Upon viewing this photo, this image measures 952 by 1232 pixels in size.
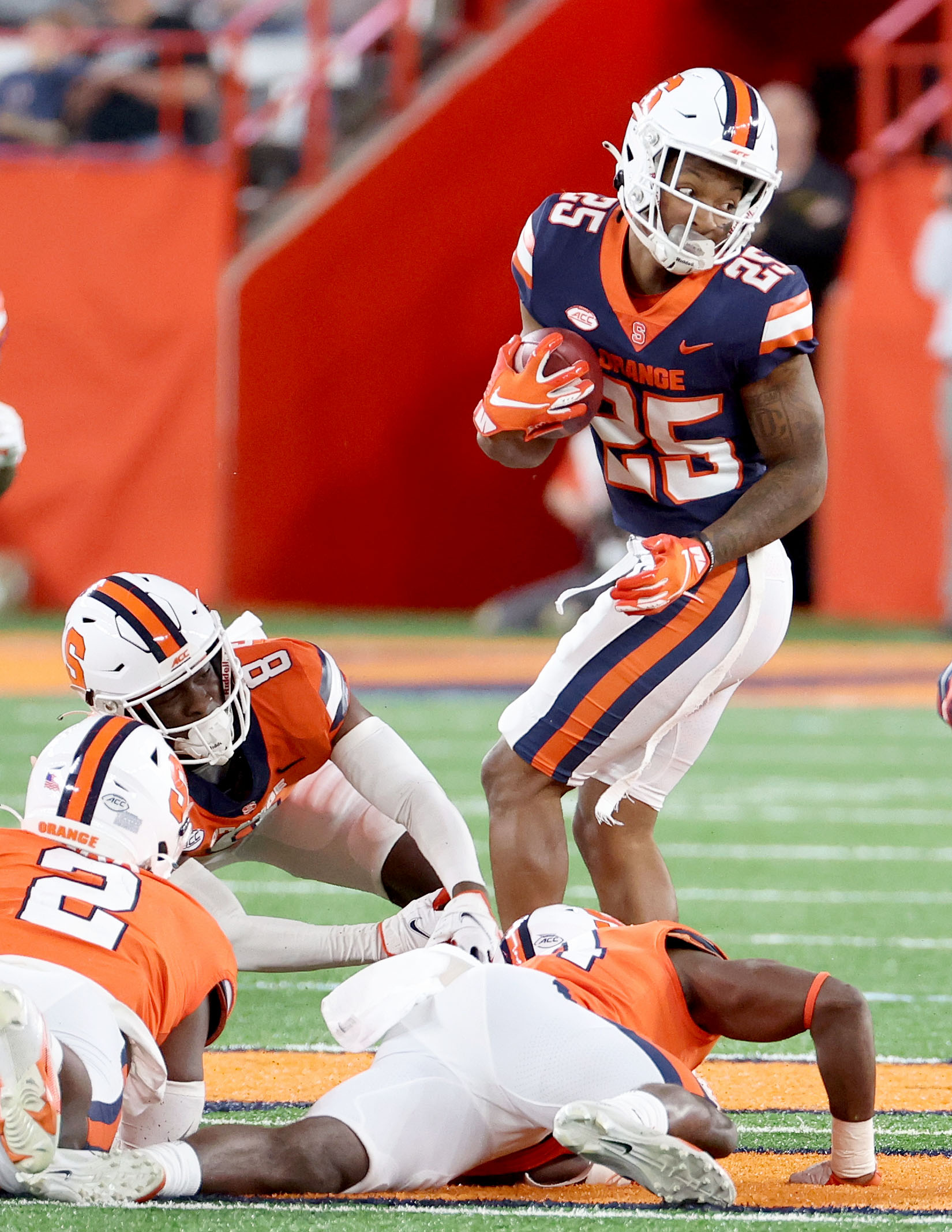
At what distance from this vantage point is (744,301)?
3.88 meters

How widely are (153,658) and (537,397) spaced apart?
872 millimetres

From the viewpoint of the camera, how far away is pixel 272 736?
408cm

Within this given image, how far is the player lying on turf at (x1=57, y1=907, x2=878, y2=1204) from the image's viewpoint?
9.11ft

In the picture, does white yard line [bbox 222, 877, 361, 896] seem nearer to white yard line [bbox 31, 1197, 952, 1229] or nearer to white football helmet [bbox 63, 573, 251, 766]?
white football helmet [bbox 63, 573, 251, 766]

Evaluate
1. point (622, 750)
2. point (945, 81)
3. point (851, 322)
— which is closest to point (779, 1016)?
point (622, 750)

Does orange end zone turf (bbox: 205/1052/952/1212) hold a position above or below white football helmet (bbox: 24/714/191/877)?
below

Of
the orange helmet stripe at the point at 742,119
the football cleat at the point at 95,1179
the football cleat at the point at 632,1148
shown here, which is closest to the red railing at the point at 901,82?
the orange helmet stripe at the point at 742,119

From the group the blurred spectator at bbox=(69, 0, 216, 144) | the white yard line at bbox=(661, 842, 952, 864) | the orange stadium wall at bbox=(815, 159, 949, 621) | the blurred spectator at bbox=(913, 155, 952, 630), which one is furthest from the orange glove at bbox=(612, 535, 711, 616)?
the blurred spectator at bbox=(69, 0, 216, 144)

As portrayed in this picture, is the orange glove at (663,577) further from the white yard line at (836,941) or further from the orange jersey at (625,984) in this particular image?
the white yard line at (836,941)

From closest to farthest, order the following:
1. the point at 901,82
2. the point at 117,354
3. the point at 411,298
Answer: the point at 117,354 < the point at 411,298 < the point at 901,82

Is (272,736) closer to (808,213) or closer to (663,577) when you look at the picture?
(663,577)

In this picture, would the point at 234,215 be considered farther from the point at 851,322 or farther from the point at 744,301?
the point at 744,301

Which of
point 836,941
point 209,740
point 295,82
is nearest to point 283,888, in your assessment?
point 836,941

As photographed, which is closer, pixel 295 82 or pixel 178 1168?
pixel 178 1168
